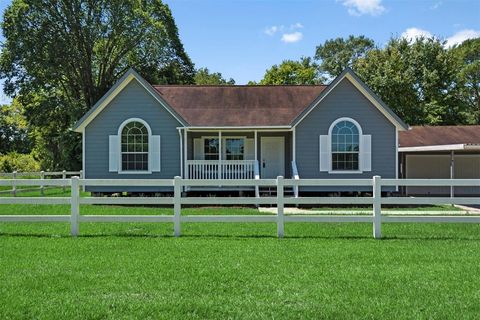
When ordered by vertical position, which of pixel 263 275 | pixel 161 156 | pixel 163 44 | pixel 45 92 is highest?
pixel 163 44

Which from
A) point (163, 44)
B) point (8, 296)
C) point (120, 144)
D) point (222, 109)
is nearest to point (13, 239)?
point (8, 296)

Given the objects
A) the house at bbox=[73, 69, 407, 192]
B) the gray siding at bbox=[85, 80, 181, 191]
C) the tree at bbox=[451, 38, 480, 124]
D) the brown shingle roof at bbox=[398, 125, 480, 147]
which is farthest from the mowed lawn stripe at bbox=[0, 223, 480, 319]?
the tree at bbox=[451, 38, 480, 124]

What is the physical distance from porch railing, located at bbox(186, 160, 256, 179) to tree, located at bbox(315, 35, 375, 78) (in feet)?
112

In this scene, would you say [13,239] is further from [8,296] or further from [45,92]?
[45,92]

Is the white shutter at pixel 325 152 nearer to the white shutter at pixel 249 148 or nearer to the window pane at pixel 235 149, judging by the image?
the white shutter at pixel 249 148

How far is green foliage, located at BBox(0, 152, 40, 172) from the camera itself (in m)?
46.1

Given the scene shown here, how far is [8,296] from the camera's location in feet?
18.2

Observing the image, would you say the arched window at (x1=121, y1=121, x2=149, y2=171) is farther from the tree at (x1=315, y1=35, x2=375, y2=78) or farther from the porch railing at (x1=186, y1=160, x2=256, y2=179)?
the tree at (x1=315, y1=35, x2=375, y2=78)

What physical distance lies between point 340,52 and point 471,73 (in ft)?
44.0

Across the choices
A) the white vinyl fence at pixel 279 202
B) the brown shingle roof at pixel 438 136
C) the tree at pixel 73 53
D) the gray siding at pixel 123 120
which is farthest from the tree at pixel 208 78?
the white vinyl fence at pixel 279 202

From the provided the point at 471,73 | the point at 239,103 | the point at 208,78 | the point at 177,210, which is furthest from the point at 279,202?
the point at 208,78

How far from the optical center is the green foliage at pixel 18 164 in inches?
1813

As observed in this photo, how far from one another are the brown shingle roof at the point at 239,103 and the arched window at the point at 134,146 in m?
1.93

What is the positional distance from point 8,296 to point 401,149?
2097 centimetres
